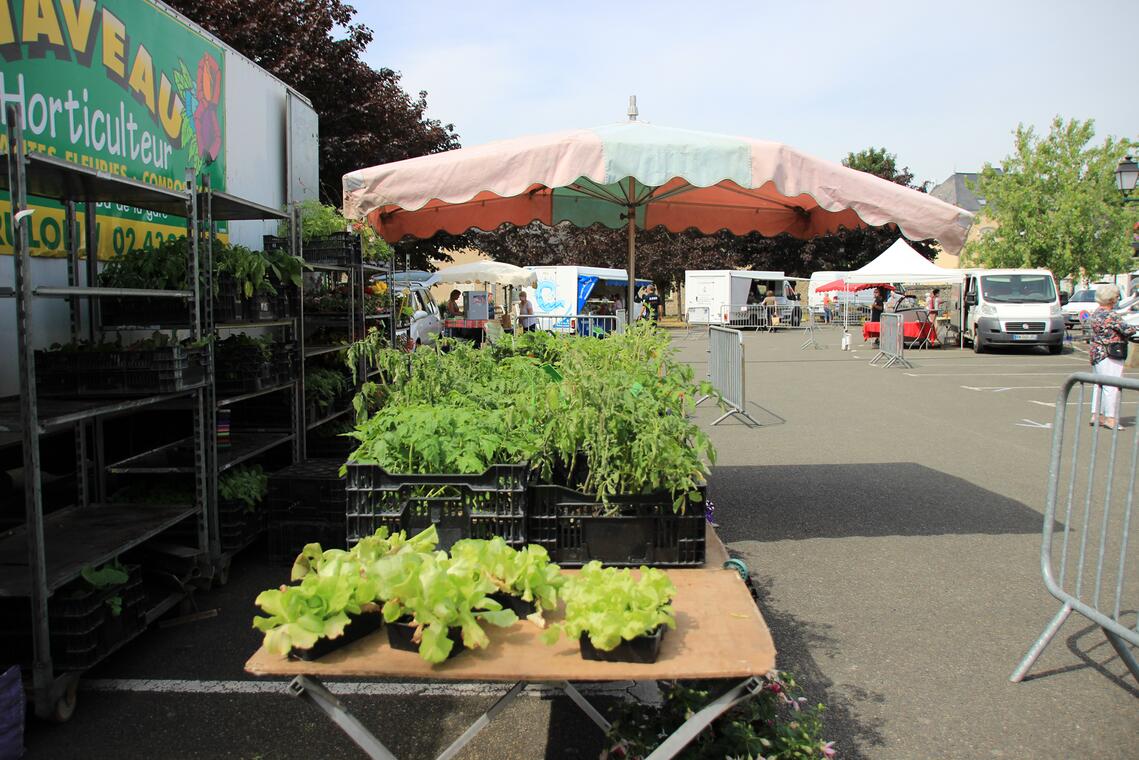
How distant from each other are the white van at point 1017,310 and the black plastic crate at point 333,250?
20.6 metres

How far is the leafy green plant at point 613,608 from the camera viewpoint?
2.24m

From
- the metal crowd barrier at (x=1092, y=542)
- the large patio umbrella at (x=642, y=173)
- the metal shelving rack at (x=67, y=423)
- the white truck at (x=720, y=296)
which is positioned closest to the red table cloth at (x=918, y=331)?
the white truck at (x=720, y=296)

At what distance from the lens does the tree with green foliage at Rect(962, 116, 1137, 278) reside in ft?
106

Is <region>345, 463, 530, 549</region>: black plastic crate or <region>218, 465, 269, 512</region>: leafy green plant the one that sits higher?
<region>345, 463, 530, 549</region>: black plastic crate

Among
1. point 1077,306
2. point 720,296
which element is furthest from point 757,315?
point 1077,306

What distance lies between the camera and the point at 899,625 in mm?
4781

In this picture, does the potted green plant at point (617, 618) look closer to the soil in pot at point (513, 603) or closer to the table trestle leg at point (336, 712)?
the soil in pot at point (513, 603)

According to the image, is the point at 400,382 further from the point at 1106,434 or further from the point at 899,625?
the point at 1106,434

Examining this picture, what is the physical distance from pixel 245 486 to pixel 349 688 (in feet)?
7.01

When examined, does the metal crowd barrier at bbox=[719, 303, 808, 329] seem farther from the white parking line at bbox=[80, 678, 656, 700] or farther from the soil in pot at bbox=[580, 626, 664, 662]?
the soil in pot at bbox=[580, 626, 664, 662]

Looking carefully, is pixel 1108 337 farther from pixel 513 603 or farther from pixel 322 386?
pixel 513 603

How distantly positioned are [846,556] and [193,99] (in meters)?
5.73

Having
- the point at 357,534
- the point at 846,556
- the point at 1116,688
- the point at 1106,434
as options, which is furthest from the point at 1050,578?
the point at 1106,434

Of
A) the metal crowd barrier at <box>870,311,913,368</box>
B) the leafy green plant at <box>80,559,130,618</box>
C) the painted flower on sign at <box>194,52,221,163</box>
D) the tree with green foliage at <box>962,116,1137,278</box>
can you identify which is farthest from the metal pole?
the tree with green foliage at <box>962,116,1137,278</box>
